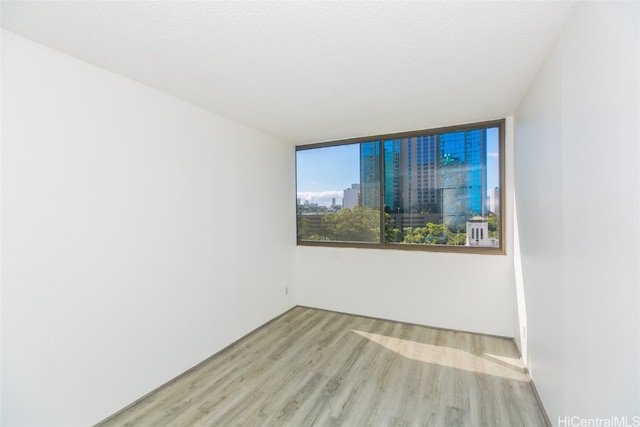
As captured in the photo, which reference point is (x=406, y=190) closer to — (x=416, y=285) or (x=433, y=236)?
(x=433, y=236)

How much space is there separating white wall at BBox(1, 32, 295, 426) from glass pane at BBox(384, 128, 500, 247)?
6.90 ft

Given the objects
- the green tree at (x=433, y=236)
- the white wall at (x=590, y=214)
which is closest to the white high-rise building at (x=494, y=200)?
the green tree at (x=433, y=236)

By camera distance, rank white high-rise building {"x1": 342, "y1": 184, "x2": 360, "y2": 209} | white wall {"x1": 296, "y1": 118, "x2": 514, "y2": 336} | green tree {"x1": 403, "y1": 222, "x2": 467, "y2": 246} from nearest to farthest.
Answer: white wall {"x1": 296, "y1": 118, "x2": 514, "y2": 336} < green tree {"x1": 403, "y1": 222, "x2": 467, "y2": 246} < white high-rise building {"x1": 342, "y1": 184, "x2": 360, "y2": 209}

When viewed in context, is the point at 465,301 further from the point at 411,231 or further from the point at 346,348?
the point at 346,348

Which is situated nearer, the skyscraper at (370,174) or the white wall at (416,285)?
the white wall at (416,285)

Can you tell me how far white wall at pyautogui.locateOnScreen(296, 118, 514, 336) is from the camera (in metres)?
3.28

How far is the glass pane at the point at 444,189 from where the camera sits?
A: 3.40m

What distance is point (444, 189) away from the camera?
3619mm

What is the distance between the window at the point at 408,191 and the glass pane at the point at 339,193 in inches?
0.5

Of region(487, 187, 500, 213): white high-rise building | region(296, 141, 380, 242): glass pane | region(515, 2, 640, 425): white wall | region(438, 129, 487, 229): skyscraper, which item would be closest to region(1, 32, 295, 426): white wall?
region(296, 141, 380, 242): glass pane

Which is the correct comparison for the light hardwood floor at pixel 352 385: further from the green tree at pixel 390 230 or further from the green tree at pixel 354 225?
the green tree at pixel 354 225

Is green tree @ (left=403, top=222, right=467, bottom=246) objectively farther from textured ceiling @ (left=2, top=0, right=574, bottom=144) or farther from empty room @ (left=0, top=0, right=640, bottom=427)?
textured ceiling @ (left=2, top=0, right=574, bottom=144)

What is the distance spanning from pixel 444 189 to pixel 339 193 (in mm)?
1411

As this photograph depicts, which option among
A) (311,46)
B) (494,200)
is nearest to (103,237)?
(311,46)
